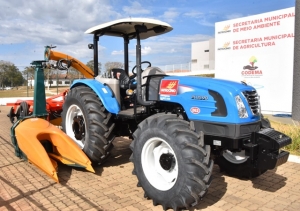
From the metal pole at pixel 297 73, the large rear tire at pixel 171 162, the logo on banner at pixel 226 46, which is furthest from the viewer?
the logo on banner at pixel 226 46

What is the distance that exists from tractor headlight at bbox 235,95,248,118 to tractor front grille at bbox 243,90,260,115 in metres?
0.18

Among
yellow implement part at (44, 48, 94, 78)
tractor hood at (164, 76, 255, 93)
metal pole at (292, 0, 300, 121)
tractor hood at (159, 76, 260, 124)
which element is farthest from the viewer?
metal pole at (292, 0, 300, 121)

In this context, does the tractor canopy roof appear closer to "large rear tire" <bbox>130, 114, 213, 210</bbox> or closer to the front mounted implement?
"large rear tire" <bbox>130, 114, 213, 210</bbox>

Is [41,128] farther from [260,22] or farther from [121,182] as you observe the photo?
[260,22]

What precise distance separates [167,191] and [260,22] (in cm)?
1178

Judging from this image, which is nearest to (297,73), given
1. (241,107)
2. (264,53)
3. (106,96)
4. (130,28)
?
(264,53)

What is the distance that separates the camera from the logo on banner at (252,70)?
13.4 meters

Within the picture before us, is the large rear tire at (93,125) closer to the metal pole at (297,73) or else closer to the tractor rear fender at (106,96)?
the tractor rear fender at (106,96)

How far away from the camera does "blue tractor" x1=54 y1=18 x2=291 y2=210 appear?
3.45 metres

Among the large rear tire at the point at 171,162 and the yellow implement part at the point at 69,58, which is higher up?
the yellow implement part at the point at 69,58

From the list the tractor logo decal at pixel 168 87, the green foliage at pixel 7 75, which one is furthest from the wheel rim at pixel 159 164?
the green foliage at pixel 7 75

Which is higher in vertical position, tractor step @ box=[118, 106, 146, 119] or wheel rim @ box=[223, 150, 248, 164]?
tractor step @ box=[118, 106, 146, 119]

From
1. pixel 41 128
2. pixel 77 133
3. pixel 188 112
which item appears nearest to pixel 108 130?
pixel 77 133

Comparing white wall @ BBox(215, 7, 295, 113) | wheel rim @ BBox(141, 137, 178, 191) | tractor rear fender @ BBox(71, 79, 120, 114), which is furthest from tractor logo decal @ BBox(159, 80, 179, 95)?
white wall @ BBox(215, 7, 295, 113)
